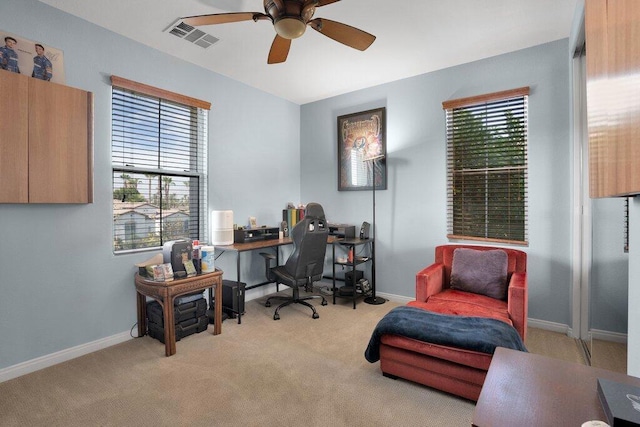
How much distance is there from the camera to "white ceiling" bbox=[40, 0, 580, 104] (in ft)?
8.21

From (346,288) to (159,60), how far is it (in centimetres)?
334

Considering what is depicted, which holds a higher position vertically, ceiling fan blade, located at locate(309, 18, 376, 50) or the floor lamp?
ceiling fan blade, located at locate(309, 18, 376, 50)

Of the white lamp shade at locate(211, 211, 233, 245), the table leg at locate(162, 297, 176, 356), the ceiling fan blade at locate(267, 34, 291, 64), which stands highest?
the ceiling fan blade at locate(267, 34, 291, 64)

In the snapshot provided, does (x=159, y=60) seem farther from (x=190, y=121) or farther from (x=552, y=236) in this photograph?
(x=552, y=236)

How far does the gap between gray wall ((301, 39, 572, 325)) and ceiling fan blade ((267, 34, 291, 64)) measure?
6.38ft

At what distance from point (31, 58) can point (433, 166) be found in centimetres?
385

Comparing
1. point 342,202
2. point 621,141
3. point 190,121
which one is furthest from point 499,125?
point 190,121

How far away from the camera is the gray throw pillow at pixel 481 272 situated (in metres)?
2.81

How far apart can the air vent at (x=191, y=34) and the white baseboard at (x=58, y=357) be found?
2.82m

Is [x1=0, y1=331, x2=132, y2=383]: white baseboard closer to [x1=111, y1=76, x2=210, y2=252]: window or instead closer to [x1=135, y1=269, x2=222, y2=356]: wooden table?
[x1=135, y1=269, x2=222, y2=356]: wooden table

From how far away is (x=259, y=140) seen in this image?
435cm

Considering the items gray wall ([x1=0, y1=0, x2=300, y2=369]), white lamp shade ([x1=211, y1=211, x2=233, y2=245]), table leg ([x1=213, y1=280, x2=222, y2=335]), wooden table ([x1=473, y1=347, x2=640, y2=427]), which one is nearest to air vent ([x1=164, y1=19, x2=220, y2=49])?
gray wall ([x1=0, y1=0, x2=300, y2=369])

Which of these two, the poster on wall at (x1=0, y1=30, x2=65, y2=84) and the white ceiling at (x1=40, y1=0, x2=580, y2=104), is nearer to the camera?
the poster on wall at (x1=0, y1=30, x2=65, y2=84)

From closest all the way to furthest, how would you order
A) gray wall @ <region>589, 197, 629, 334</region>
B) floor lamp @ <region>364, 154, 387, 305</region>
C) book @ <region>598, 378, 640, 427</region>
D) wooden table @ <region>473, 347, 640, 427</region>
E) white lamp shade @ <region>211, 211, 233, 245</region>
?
book @ <region>598, 378, 640, 427</region> < wooden table @ <region>473, 347, 640, 427</region> < gray wall @ <region>589, 197, 629, 334</region> < white lamp shade @ <region>211, 211, 233, 245</region> < floor lamp @ <region>364, 154, 387, 305</region>
